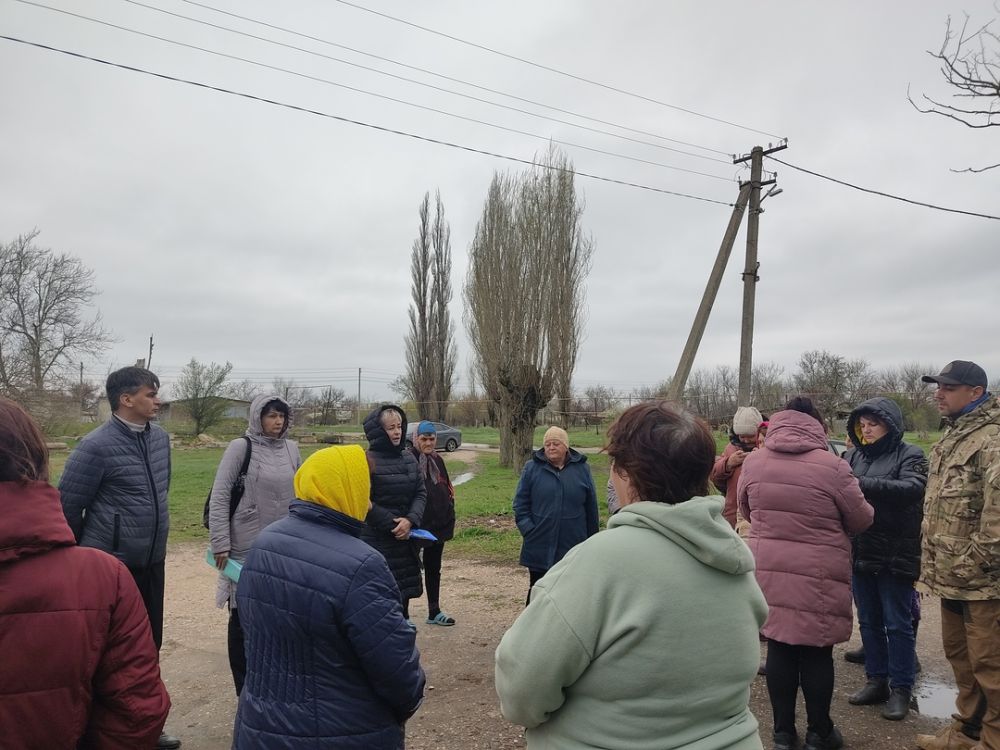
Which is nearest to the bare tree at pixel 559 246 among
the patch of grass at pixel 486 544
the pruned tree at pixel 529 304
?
the pruned tree at pixel 529 304

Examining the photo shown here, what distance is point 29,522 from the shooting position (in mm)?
1658

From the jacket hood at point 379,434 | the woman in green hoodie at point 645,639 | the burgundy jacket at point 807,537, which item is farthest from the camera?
the jacket hood at point 379,434

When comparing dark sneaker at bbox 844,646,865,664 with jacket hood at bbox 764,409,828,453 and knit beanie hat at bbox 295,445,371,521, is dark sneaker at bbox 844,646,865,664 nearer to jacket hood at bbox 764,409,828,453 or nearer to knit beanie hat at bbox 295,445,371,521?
jacket hood at bbox 764,409,828,453

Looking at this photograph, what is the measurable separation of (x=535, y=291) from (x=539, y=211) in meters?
2.27

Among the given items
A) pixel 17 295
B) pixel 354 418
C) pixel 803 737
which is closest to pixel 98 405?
pixel 17 295

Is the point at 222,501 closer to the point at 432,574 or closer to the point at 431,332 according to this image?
the point at 432,574

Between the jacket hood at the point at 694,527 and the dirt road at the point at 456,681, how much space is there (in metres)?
2.57

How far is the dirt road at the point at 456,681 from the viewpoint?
12.0 ft

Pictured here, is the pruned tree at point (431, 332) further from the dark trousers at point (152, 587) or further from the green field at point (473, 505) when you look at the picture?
the dark trousers at point (152, 587)

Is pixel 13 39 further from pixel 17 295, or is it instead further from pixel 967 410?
pixel 17 295

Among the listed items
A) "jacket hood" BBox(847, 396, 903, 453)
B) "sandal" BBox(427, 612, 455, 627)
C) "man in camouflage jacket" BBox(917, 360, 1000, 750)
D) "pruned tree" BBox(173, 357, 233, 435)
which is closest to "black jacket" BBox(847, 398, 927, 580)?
"jacket hood" BBox(847, 396, 903, 453)

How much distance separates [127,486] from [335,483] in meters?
1.98

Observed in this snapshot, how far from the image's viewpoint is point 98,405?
35375 mm

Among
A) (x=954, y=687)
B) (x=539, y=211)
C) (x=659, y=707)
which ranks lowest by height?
(x=954, y=687)
